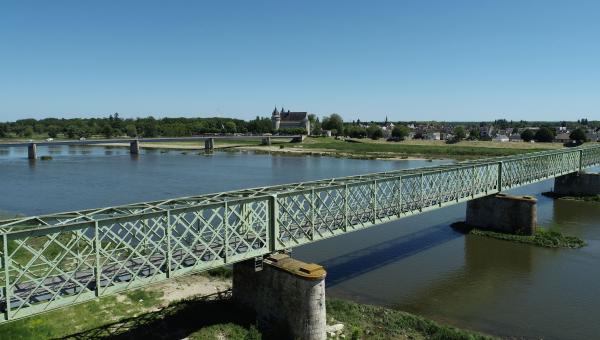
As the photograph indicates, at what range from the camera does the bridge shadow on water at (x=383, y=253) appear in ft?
96.4

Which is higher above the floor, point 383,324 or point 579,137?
point 579,137

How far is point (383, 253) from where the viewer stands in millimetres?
33625

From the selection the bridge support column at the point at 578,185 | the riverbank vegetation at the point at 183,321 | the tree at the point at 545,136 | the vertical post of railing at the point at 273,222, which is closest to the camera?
the riverbank vegetation at the point at 183,321

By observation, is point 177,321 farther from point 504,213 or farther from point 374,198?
point 504,213

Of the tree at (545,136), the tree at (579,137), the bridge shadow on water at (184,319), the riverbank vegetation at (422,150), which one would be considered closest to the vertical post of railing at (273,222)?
the bridge shadow on water at (184,319)

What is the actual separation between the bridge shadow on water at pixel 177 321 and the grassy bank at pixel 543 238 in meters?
25.4

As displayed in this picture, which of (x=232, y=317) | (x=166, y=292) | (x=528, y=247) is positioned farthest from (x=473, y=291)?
(x=166, y=292)

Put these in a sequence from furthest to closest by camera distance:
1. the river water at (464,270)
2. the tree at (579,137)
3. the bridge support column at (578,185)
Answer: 1. the tree at (579,137)
2. the bridge support column at (578,185)
3. the river water at (464,270)

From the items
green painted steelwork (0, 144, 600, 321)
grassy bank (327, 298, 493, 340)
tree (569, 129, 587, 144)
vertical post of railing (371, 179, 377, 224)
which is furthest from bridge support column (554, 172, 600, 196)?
tree (569, 129, 587, 144)

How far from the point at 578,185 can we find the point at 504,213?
83.7 feet

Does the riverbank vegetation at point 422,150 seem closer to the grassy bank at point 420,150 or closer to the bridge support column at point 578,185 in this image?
the grassy bank at point 420,150

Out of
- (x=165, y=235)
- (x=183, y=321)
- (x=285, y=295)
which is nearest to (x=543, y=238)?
(x=285, y=295)

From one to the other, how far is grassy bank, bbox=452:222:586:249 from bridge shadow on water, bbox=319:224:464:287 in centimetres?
231

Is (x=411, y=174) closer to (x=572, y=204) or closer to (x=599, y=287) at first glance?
(x=599, y=287)
